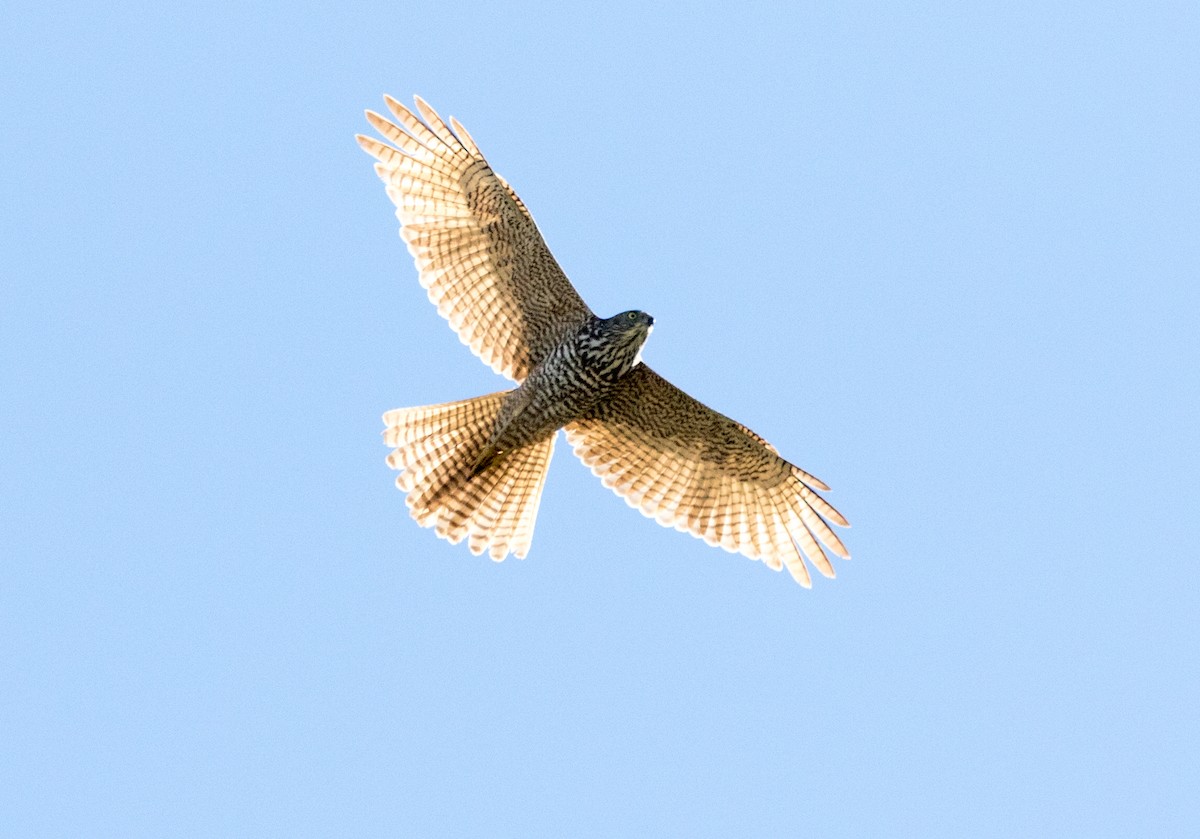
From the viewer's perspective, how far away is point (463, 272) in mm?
17781

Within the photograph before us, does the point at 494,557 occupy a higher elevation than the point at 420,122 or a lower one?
lower

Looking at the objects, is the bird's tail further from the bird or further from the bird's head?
the bird's head

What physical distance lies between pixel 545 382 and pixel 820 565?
301 cm

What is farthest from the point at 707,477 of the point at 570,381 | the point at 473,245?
the point at 473,245

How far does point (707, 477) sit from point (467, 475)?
7.18ft

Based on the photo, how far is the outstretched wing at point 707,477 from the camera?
17859 mm

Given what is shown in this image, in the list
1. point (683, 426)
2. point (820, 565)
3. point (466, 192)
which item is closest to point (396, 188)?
point (466, 192)

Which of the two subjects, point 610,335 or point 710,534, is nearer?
point 610,335

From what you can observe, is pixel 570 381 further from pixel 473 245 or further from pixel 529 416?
pixel 473 245

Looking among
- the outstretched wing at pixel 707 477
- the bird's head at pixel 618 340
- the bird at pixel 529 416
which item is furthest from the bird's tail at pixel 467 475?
the bird's head at pixel 618 340

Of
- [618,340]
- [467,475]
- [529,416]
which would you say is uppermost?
[618,340]

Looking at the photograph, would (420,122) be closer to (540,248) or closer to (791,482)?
(540,248)

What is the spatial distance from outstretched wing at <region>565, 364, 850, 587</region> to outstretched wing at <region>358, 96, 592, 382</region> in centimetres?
97

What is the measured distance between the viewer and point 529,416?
17.5 meters
